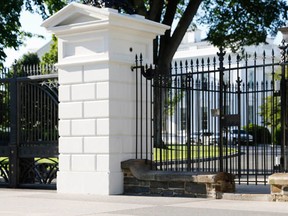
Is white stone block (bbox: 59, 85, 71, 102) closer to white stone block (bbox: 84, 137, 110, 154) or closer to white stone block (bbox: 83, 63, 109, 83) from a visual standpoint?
white stone block (bbox: 83, 63, 109, 83)

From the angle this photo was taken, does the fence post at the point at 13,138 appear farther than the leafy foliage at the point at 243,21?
No

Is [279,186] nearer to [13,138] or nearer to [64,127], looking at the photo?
[64,127]

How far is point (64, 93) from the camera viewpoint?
554 inches

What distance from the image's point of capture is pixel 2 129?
54.1 feet

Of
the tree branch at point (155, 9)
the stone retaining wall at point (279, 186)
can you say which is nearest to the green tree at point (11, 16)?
the tree branch at point (155, 9)

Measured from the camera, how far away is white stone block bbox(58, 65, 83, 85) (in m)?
13.8

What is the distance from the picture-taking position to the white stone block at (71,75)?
13812 mm

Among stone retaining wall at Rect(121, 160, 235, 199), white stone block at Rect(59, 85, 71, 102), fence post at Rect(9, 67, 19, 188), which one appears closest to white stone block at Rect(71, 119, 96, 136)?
white stone block at Rect(59, 85, 71, 102)

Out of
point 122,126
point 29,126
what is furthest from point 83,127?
point 29,126

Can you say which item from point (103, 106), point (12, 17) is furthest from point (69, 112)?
point (12, 17)

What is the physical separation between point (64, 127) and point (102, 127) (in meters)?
1.10

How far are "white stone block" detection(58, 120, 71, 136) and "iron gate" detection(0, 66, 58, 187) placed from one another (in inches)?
48.8

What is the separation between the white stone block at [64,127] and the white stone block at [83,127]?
12cm

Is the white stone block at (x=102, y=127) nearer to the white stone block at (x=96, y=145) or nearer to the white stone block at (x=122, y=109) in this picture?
the white stone block at (x=96, y=145)
